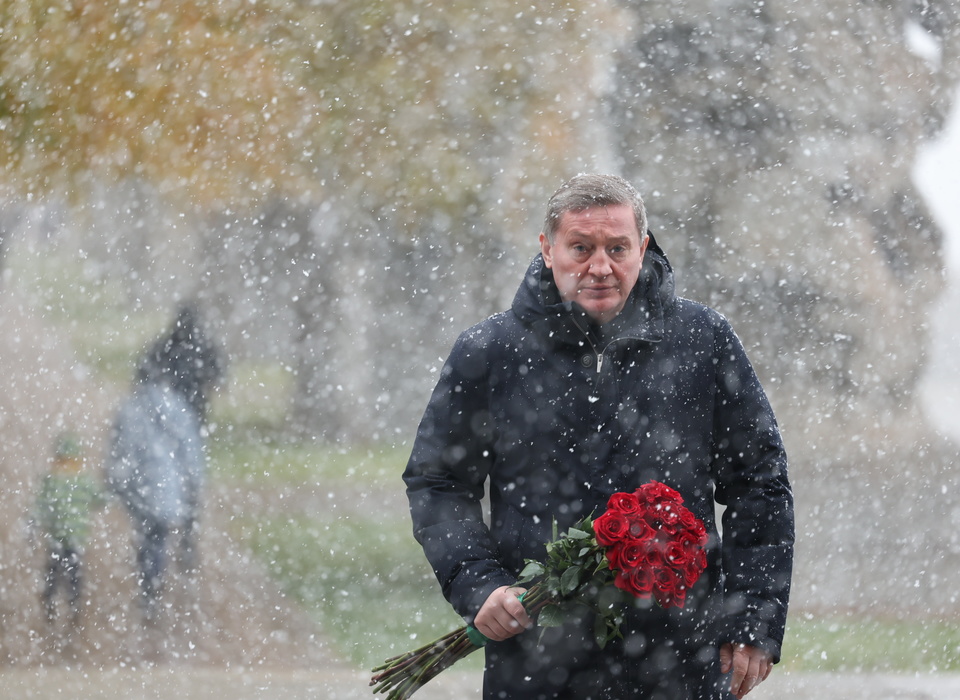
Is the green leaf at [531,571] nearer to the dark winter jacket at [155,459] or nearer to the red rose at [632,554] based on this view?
the red rose at [632,554]

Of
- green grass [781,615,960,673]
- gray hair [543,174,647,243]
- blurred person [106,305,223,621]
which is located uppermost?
gray hair [543,174,647,243]

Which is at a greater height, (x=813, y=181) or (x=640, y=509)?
(x=640, y=509)

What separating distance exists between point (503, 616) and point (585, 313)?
57 cm

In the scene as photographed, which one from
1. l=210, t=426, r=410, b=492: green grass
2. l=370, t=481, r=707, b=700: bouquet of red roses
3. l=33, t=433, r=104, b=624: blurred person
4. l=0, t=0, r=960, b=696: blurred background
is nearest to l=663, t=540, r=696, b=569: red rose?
l=370, t=481, r=707, b=700: bouquet of red roses

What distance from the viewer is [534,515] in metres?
2.11

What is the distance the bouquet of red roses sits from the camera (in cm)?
193

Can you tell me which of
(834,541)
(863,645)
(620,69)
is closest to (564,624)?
(863,645)

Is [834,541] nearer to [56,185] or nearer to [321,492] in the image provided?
[321,492]

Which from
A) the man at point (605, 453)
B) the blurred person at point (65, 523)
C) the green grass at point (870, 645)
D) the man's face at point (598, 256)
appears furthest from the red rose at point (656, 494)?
the blurred person at point (65, 523)

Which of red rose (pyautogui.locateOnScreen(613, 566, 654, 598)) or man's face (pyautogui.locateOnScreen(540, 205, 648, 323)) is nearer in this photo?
red rose (pyautogui.locateOnScreen(613, 566, 654, 598))

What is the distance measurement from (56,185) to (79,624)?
10.2 feet

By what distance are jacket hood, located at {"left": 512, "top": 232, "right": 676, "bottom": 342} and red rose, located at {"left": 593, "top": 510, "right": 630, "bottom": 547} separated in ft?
1.14

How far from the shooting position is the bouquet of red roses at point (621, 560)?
Result: 6.34 feet

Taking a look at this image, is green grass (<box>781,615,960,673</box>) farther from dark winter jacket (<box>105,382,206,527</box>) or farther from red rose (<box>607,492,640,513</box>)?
A: red rose (<box>607,492,640,513</box>)
